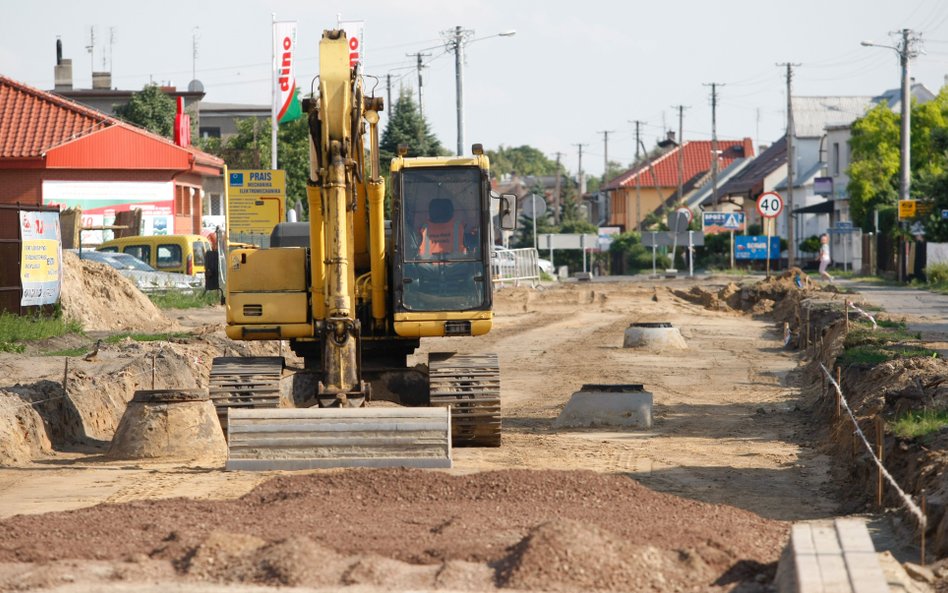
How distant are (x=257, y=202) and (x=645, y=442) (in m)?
19.3

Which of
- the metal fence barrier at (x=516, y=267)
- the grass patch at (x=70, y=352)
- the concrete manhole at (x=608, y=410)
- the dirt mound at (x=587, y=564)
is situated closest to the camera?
the dirt mound at (x=587, y=564)

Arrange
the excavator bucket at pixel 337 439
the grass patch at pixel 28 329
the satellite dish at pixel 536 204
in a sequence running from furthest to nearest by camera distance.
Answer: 1. the satellite dish at pixel 536 204
2. the grass patch at pixel 28 329
3. the excavator bucket at pixel 337 439

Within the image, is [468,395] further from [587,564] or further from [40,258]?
[40,258]

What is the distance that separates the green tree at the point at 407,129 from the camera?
59.6m

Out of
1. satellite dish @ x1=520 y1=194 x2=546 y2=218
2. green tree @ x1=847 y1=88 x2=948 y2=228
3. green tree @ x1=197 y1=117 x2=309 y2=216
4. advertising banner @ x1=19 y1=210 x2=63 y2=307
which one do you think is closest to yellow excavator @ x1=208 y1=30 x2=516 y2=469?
advertising banner @ x1=19 y1=210 x2=63 y2=307

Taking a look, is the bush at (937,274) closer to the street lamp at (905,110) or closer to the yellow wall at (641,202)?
the street lamp at (905,110)

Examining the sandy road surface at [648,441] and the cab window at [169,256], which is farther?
the cab window at [169,256]

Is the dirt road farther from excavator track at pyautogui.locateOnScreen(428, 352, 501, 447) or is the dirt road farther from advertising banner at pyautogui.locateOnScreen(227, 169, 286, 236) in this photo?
advertising banner at pyautogui.locateOnScreen(227, 169, 286, 236)

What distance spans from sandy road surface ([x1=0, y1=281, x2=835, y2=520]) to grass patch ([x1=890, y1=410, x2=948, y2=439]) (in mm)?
794

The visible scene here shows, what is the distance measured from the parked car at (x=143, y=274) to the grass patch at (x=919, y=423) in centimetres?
2450

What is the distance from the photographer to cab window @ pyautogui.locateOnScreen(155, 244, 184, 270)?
37.0m

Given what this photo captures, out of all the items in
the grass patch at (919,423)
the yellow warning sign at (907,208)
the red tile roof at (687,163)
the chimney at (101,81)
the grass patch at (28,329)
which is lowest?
the grass patch at (919,423)

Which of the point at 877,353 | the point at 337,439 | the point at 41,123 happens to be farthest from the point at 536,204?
the point at 337,439

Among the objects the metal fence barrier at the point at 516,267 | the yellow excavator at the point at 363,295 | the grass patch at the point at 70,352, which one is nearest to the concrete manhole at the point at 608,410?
the yellow excavator at the point at 363,295
